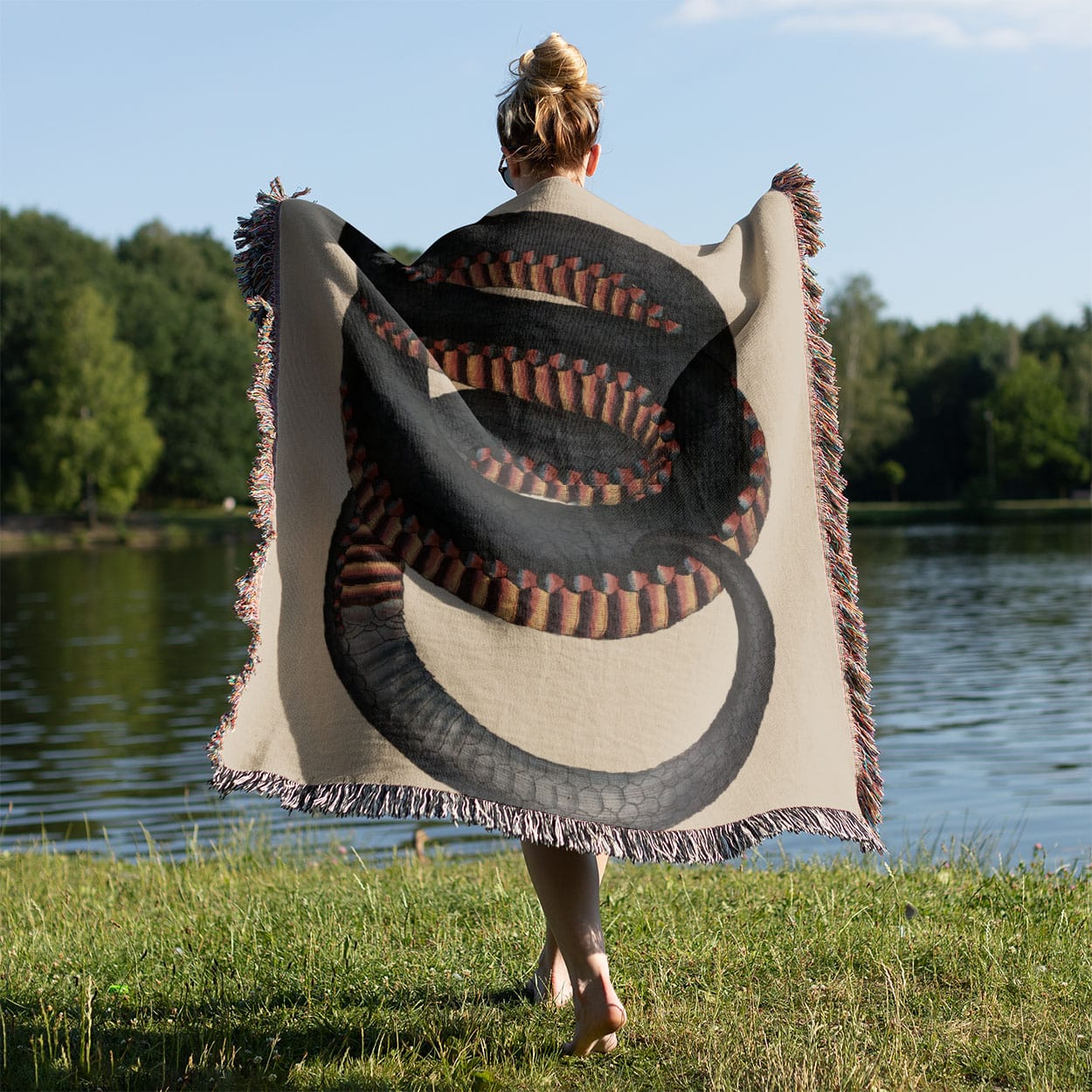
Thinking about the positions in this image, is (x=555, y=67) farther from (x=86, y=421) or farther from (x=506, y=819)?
(x=86, y=421)

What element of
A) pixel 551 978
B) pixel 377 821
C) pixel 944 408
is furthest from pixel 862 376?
pixel 551 978

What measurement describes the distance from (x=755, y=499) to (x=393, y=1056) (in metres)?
1.38

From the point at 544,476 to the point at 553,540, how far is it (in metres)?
0.15

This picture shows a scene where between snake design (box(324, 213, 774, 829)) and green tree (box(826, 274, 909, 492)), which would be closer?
snake design (box(324, 213, 774, 829))

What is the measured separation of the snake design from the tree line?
44708mm

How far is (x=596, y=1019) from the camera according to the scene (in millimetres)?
2656

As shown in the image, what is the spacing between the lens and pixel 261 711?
111 inches

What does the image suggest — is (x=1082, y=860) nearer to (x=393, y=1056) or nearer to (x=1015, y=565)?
(x=393, y=1056)

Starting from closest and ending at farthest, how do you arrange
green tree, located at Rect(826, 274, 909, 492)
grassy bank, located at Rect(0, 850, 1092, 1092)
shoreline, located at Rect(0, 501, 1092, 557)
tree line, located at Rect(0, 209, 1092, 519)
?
grassy bank, located at Rect(0, 850, 1092, 1092)
shoreline, located at Rect(0, 501, 1092, 557)
tree line, located at Rect(0, 209, 1092, 519)
green tree, located at Rect(826, 274, 909, 492)

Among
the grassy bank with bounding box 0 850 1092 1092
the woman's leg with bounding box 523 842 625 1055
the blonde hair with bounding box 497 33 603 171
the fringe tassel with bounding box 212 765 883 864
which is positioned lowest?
the grassy bank with bounding box 0 850 1092 1092

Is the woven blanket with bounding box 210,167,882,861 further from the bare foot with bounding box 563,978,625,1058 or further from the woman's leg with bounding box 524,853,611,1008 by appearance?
the woman's leg with bounding box 524,853,611,1008

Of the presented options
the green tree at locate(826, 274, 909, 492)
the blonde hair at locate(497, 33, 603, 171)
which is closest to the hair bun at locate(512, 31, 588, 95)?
the blonde hair at locate(497, 33, 603, 171)

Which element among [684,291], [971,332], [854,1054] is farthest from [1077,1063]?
[971,332]

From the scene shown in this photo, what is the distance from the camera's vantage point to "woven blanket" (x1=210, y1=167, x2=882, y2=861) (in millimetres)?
2754
